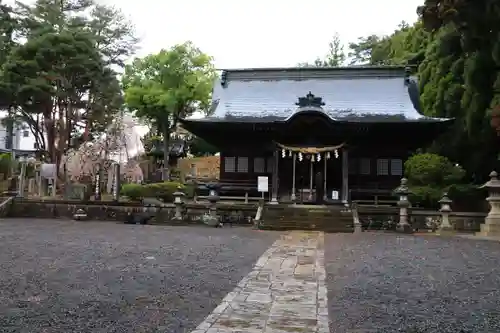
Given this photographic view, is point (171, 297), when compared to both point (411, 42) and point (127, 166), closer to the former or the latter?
point (127, 166)

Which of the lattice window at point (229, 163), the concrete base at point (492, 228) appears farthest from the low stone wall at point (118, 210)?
the concrete base at point (492, 228)

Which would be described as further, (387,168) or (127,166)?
(127,166)

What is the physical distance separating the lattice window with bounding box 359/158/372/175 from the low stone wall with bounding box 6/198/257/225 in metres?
6.47

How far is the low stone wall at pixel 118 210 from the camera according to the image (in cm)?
2050

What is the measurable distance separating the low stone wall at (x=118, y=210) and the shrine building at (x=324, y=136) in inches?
83.6

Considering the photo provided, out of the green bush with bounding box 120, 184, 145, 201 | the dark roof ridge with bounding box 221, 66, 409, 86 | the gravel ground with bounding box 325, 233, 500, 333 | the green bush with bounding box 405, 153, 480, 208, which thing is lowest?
the gravel ground with bounding box 325, 233, 500, 333

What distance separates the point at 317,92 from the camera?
27.3 metres

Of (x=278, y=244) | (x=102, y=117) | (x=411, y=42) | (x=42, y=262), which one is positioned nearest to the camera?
(x=42, y=262)

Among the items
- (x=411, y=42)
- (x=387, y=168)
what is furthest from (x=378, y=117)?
(x=411, y=42)

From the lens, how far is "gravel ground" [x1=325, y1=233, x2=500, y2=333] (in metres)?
5.41

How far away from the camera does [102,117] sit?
3566 centimetres

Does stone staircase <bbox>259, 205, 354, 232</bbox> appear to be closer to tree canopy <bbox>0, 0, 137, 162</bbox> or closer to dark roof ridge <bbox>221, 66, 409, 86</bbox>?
dark roof ridge <bbox>221, 66, 409, 86</bbox>

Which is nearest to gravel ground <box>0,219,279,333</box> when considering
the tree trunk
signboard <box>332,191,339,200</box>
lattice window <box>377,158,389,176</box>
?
signboard <box>332,191,339,200</box>

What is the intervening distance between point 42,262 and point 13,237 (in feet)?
16.8
